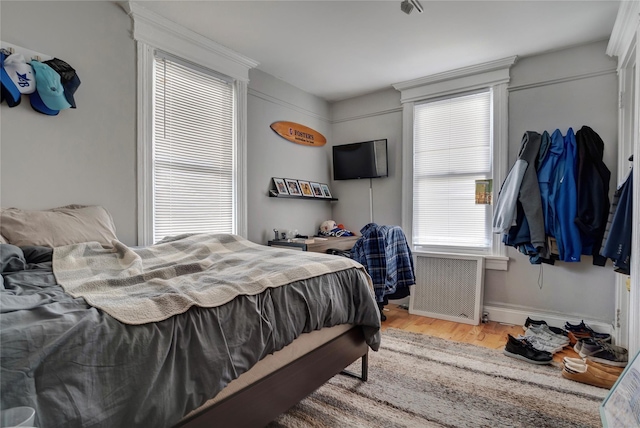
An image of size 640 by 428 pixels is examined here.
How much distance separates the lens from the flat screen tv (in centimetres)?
391

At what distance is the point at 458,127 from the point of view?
11.6 feet

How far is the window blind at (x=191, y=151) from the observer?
2.60 metres

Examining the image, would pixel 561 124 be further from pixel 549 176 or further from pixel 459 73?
pixel 459 73

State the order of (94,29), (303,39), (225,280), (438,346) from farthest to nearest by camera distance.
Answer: (303,39), (438,346), (94,29), (225,280)

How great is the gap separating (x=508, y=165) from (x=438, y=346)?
1892 mm

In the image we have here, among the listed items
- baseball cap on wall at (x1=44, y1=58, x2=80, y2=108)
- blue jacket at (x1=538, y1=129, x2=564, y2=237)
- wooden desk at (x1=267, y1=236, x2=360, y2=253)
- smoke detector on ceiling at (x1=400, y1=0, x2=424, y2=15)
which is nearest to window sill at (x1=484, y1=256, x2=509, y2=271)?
blue jacket at (x1=538, y1=129, x2=564, y2=237)

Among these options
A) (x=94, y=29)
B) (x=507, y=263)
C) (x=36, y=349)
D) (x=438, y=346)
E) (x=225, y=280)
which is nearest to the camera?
(x=36, y=349)

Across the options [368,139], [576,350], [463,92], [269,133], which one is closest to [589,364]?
[576,350]

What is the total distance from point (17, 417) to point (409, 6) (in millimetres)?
2667

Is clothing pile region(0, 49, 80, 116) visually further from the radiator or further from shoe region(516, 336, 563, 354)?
shoe region(516, 336, 563, 354)

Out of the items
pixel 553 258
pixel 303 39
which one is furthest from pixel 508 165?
pixel 303 39

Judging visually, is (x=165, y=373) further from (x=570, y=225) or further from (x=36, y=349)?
(x=570, y=225)

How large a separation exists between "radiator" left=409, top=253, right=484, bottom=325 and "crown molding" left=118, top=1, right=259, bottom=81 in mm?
2681

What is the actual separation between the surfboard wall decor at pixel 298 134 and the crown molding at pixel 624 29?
2.83 meters
